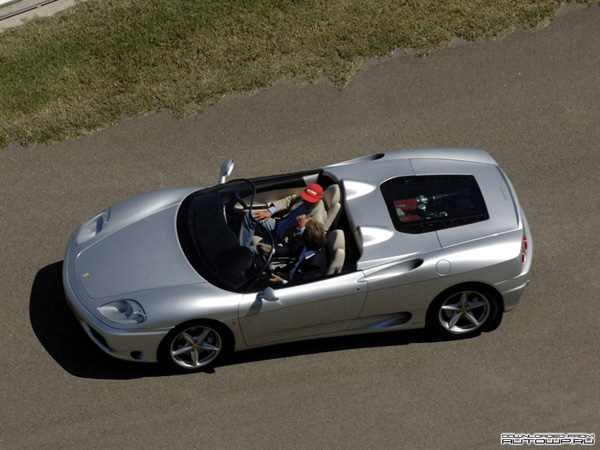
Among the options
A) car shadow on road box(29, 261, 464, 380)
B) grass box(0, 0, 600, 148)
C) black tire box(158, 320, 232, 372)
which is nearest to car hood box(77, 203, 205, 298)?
black tire box(158, 320, 232, 372)

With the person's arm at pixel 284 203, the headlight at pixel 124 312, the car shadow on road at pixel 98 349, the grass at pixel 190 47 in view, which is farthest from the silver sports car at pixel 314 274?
the grass at pixel 190 47

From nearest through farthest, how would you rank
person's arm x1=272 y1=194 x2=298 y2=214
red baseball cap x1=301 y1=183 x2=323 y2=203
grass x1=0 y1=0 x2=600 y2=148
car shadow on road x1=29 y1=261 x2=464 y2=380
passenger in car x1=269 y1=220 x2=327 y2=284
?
passenger in car x1=269 y1=220 x2=327 y2=284, car shadow on road x1=29 y1=261 x2=464 y2=380, red baseball cap x1=301 y1=183 x2=323 y2=203, person's arm x1=272 y1=194 x2=298 y2=214, grass x1=0 y1=0 x2=600 y2=148

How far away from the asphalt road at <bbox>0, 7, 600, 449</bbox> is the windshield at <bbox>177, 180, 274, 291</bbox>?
3.27 ft

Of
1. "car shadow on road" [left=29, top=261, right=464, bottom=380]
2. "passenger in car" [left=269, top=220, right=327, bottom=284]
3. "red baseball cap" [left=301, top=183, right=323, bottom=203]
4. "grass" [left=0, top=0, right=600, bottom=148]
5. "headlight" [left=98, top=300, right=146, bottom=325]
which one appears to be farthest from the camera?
"grass" [left=0, top=0, right=600, bottom=148]

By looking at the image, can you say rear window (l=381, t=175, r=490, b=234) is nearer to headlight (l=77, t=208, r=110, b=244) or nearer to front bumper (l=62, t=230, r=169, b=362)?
front bumper (l=62, t=230, r=169, b=362)

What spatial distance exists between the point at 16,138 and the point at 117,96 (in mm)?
1423

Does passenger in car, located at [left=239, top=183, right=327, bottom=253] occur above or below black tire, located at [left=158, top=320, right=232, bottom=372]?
above

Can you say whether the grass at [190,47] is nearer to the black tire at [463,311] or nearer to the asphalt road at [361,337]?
the asphalt road at [361,337]

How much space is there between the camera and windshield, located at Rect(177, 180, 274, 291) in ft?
25.6

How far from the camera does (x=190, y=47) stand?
467 inches

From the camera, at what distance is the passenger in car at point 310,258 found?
7.88m

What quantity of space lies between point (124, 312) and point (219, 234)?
3.83 feet

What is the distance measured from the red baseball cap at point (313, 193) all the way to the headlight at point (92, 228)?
2060mm

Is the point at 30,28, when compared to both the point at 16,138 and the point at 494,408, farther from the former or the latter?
the point at 494,408
